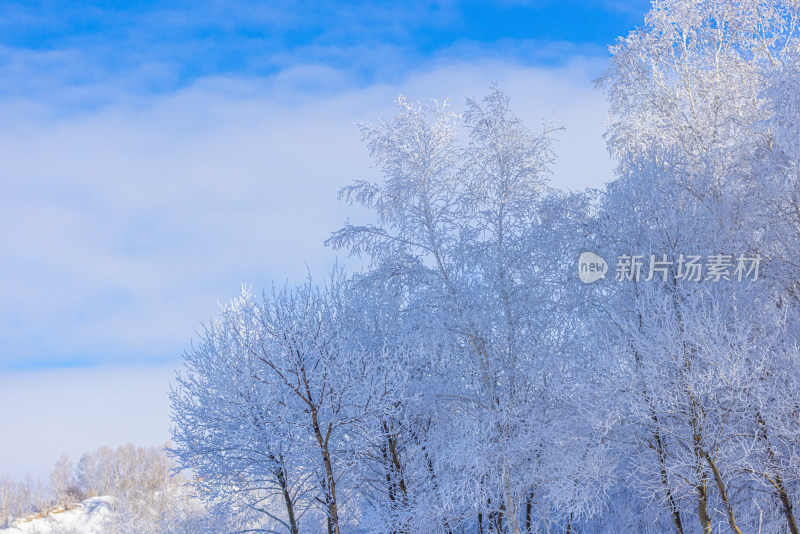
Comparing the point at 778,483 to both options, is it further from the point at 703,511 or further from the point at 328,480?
the point at 328,480

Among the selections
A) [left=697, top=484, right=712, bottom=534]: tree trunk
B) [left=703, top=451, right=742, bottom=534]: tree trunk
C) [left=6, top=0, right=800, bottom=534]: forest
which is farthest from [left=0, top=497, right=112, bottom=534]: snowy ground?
[left=703, top=451, right=742, bottom=534]: tree trunk

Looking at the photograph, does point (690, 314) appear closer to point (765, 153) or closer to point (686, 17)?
point (765, 153)

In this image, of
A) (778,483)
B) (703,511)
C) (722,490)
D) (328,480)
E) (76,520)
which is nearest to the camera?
(722,490)

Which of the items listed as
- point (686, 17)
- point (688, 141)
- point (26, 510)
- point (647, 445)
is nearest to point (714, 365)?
point (647, 445)

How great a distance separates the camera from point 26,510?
285 ft

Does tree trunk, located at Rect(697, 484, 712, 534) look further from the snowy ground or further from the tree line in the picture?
the snowy ground

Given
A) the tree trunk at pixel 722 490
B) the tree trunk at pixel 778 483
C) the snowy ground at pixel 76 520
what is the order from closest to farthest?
the tree trunk at pixel 722 490, the tree trunk at pixel 778 483, the snowy ground at pixel 76 520

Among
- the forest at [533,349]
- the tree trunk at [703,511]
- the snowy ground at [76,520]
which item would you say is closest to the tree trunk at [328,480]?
the forest at [533,349]

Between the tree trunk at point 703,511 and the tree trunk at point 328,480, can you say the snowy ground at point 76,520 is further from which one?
the tree trunk at point 703,511

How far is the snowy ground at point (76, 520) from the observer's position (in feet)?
198

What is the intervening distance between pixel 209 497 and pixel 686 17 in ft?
61.9

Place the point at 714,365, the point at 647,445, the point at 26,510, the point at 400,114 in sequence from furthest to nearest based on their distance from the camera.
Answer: the point at 26,510 < the point at 400,114 < the point at 647,445 < the point at 714,365

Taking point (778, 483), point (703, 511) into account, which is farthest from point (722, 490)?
point (778, 483)

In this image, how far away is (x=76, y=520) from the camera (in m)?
64.3
